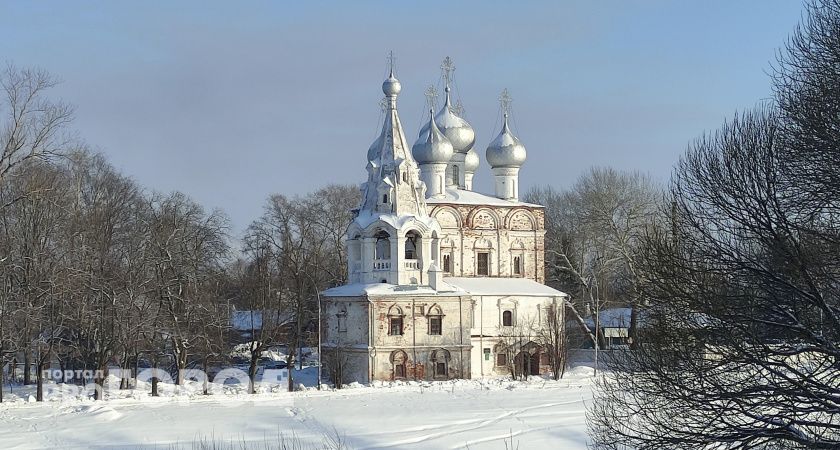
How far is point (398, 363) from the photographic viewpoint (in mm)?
28938

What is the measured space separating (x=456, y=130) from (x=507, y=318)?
7.26 m

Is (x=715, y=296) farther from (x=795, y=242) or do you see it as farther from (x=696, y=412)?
(x=696, y=412)

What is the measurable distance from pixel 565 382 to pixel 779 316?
60.1 ft

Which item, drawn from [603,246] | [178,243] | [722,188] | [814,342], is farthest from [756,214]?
[603,246]

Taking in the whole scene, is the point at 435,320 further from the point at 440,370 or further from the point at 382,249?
the point at 382,249

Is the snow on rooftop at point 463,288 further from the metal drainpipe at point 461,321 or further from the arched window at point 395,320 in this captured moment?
the arched window at point 395,320

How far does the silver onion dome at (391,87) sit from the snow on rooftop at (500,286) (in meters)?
6.02

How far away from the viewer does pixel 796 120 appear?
10672 mm

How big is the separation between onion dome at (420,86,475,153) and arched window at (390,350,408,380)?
8.92 m

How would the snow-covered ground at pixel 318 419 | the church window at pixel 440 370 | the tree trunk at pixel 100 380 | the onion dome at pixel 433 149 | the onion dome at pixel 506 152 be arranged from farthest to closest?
the onion dome at pixel 506 152 < the onion dome at pixel 433 149 < the church window at pixel 440 370 < the tree trunk at pixel 100 380 < the snow-covered ground at pixel 318 419

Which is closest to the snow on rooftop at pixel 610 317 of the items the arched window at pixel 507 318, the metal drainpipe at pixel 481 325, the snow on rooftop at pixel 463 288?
the snow on rooftop at pixel 463 288

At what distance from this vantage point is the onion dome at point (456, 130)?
35.4m

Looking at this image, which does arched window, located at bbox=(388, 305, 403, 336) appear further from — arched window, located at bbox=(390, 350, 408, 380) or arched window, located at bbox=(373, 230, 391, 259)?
arched window, located at bbox=(373, 230, 391, 259)

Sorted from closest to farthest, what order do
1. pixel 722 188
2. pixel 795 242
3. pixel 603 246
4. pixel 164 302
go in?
pixel 795 242
pixel 722 188
pixel 164 302
pixel 603 246
